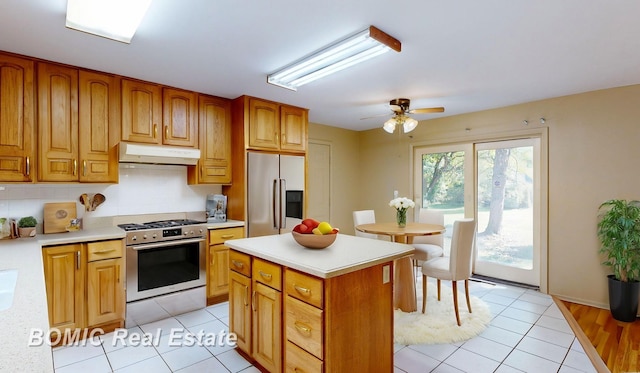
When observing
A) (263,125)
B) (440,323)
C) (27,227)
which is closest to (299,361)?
(440,323)

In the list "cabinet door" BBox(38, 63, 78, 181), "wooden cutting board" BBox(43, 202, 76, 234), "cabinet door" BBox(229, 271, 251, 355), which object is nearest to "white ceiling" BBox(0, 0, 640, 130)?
"cabinet door" BBox(38, 63, 78, 181)

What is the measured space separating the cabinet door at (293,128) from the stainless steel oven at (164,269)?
148cm

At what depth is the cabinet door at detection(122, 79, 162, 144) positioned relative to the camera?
3117 mm

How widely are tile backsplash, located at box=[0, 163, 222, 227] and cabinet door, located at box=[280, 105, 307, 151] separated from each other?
3.45 ft

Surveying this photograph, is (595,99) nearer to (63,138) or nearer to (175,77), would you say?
(175,77)

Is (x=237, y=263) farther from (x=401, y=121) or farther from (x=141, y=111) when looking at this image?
(x=401, y=121)

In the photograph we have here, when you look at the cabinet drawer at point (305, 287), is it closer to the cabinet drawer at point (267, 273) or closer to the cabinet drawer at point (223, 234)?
the cabinet drawer at point (267, 273)

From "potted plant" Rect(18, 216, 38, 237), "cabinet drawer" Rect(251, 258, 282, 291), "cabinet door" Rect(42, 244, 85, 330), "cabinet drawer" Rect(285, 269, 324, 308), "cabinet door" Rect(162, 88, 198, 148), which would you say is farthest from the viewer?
"cabinet door" Rect(162, 88, 198, 148)

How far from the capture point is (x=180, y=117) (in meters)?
3.48

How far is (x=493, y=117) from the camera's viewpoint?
421cm

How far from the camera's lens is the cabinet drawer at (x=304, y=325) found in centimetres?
168

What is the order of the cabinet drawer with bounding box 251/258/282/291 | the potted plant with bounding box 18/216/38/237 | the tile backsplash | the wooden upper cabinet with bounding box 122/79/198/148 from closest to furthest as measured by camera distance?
1. the cabinet drawer with bounding box 251/258/282/291
2. the potted plant with bounding box 18/216/38/237
3. the tile backsplash
4. the wooden upper cabinet with bounding box 122/79/198/148

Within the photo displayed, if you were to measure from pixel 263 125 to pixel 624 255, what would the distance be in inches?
156

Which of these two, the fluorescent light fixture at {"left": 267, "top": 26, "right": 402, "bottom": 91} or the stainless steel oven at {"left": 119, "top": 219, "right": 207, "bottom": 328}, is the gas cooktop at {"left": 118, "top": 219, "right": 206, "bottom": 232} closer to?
the stainless steel oven at {"left": 119, "top": 219, "right": 207, "bottom": 328}
